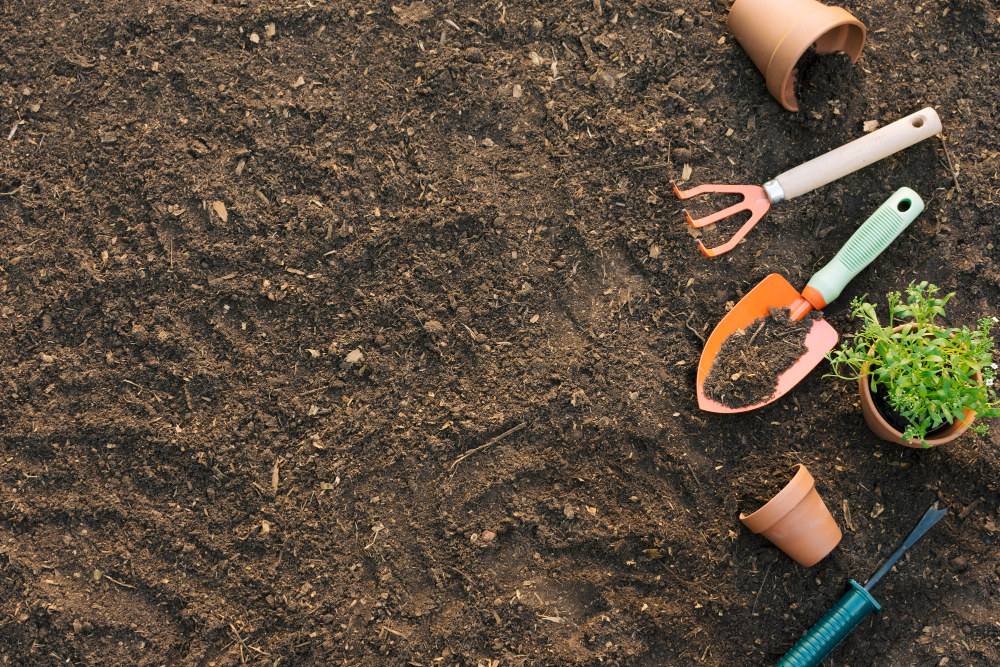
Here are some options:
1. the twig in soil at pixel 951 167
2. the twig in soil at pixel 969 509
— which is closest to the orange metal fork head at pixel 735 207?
the twig in soil at pixel 951 167

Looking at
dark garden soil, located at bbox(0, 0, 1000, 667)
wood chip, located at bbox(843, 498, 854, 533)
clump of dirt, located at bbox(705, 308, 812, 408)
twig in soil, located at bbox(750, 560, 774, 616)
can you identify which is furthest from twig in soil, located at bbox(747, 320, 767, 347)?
twig in soil, located at bbox(750, 560, 774, 616)

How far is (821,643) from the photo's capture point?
1838 mm

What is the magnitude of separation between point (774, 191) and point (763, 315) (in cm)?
36

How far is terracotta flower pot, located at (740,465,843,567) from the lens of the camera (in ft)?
5.89

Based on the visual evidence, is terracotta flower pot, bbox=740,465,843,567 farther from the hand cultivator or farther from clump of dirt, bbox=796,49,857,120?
clump of dirt, bbox=796,49,857,120

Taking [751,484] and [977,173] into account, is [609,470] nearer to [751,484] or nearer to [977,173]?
[751,484]

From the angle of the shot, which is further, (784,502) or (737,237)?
(737,237)

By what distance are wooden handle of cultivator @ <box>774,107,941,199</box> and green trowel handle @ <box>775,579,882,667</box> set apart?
1.14 metres

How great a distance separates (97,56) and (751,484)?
229cm

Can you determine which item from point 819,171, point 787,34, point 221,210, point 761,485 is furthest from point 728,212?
point 221,210

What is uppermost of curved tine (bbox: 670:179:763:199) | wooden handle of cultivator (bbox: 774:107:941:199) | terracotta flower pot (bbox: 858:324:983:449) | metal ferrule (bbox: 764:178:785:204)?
wooden handle of cultivator (bbox: 774:107:941:199)

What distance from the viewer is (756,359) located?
192 cm

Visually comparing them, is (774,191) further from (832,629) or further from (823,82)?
(832,629)

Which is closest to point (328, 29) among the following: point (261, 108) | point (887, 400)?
point (261, 108)
